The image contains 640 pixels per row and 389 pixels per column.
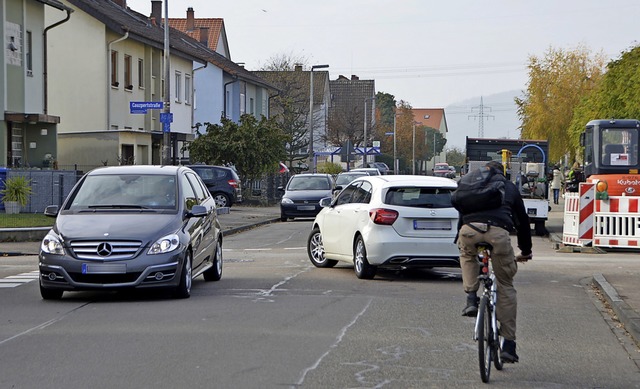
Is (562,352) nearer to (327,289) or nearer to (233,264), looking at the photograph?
(327,289)

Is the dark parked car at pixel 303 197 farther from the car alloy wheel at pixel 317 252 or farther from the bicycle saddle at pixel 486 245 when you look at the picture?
the bicycle saddle at pixel 486 245

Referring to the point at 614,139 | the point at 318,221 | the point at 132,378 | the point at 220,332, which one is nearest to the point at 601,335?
the point at 220,332

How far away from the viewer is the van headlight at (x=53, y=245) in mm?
12609

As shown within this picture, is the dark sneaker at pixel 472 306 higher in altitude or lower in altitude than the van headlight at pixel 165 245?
lower

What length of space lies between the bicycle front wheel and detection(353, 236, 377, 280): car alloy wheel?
7434 mm

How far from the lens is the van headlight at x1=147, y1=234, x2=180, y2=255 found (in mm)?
12641

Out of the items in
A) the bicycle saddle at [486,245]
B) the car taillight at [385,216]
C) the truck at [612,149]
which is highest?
the truck at [612,149]

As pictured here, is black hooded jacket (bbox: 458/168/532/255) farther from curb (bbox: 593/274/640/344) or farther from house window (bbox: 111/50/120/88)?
house window (bbox: 111/50/120/88)

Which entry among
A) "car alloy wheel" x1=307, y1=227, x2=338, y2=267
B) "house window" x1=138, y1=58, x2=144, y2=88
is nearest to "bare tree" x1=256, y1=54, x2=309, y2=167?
"house window" x1=138, y1=58, x2=144, y2=88

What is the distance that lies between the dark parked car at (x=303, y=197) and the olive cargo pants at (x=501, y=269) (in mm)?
26154

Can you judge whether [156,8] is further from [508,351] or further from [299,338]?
[508,351]

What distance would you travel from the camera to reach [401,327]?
36.1ft

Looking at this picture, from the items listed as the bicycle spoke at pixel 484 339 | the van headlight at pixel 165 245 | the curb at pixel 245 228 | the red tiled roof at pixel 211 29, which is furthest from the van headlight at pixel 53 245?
the red tiled roof at pixel 211 29

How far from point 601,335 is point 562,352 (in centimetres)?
141
